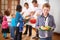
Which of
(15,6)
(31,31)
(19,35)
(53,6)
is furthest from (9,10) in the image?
(53,6)

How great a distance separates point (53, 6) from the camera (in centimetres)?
404

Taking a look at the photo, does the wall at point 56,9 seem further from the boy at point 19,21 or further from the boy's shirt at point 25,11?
the boy at point 19,21

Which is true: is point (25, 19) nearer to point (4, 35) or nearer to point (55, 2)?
point (4, 35)

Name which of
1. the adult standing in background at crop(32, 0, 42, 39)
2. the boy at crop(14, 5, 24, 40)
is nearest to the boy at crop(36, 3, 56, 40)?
the boy at crop(14, 5, 24, 40)

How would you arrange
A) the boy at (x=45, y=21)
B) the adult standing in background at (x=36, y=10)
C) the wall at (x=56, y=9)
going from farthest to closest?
the wall at (x=56, y=9) < the adult standing in background at (x=36, y=10) < the boy at (x=45, y=21)

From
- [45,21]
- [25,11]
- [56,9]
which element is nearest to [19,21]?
[25,11]

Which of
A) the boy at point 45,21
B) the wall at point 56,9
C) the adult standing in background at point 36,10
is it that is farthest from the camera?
the wall at point 56,9

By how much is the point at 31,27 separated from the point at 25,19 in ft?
1.68

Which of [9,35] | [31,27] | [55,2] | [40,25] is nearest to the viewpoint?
[40,25]

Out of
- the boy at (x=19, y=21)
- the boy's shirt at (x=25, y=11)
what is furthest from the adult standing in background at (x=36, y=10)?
the boy at (x=19, y=21)

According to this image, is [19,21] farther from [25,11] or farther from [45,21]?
[45,21]

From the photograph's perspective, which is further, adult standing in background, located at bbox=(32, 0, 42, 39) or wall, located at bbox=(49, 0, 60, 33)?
wall, located at bbox=(49, 0, 60, 33)

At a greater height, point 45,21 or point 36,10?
point 36,10

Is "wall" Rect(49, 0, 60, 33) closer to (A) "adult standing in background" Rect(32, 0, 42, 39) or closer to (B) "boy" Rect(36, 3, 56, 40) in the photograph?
(A) "adult standing in background" Rect(32, 0, 42, 39)
